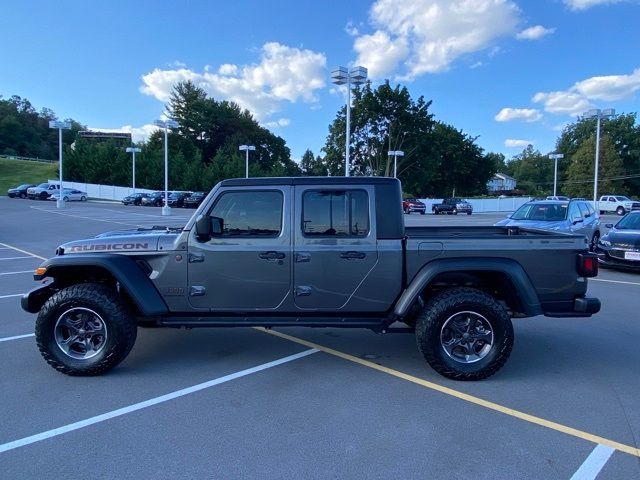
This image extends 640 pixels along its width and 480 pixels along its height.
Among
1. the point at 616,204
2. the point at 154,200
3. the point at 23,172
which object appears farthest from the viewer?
the point at 23,172

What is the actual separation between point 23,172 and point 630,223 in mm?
92737

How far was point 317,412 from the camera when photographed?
388cm

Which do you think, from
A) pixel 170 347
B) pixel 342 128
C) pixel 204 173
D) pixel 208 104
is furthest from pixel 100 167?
pixel 170 347

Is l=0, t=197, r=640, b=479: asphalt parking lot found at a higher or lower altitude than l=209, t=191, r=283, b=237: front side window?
lower

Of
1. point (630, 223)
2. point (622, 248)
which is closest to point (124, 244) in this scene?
point (622, 248)

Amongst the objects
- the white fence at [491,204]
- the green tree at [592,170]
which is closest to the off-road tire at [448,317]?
the white fence at [491,204]

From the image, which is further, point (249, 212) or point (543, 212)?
point (543, 212)

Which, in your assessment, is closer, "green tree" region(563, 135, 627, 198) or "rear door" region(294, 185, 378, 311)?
"rear door" region(294, 185, 378, 311)

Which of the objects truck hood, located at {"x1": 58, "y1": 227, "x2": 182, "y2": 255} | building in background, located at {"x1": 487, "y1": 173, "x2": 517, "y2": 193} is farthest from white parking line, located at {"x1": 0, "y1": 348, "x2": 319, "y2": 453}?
building in background, located at {"x1": 487, "y1": 173, "x2": 517, "y2": 193}

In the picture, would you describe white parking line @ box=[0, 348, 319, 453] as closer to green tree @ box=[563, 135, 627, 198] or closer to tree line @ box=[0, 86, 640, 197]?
tree line @ box=[0, 86, 640, 197]

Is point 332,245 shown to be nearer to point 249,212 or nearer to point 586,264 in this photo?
point 249,212

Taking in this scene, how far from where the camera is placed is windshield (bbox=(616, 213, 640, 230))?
38.2 ft

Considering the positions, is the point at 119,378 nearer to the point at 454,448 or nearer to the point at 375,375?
the point at 375,375

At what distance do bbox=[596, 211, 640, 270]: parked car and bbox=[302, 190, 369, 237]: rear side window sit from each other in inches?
352
